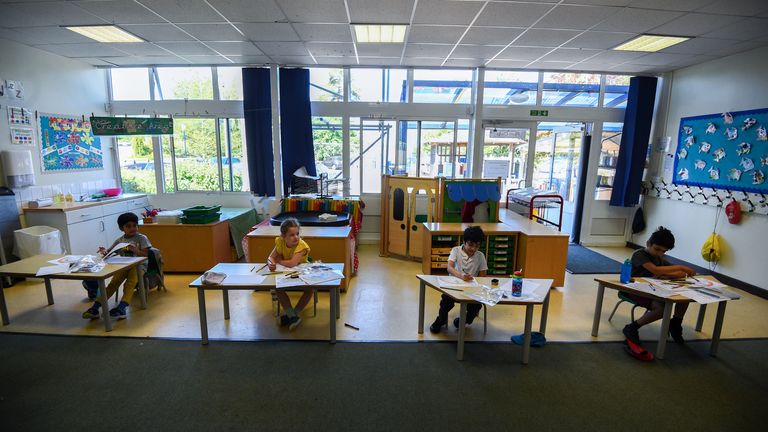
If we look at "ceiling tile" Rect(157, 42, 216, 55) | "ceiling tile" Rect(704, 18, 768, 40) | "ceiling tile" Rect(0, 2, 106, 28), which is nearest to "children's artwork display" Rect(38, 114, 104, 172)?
"ceiling tile" Rect(0, 2, 106, 28)

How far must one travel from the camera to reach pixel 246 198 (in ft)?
21.6

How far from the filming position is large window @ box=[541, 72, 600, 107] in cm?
630

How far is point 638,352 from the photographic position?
9.64 feet

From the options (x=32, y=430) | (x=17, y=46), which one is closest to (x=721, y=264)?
(x=32, y=430)

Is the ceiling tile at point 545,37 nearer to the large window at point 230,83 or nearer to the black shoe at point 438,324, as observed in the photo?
the black shoe at point 438,324

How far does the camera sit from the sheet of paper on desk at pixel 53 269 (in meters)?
3.15

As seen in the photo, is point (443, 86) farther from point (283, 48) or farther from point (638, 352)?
point (638, 352)

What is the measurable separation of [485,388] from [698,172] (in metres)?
5.28

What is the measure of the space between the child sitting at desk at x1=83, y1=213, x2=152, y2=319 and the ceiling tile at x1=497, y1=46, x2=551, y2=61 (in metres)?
5.43

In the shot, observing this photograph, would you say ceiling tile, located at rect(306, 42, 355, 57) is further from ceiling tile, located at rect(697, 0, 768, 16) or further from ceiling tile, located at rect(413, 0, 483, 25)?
ceiling tile, located at rect(697, 0, 768, 16)

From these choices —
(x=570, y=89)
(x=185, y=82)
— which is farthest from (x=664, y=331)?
(x=185, y=82)

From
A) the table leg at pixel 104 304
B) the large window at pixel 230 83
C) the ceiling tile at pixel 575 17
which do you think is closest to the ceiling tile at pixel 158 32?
the large window at pixel 230 83

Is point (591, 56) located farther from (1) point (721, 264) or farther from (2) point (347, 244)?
(2) point (347, 244)

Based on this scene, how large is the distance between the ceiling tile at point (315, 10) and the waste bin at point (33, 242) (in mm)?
4193
